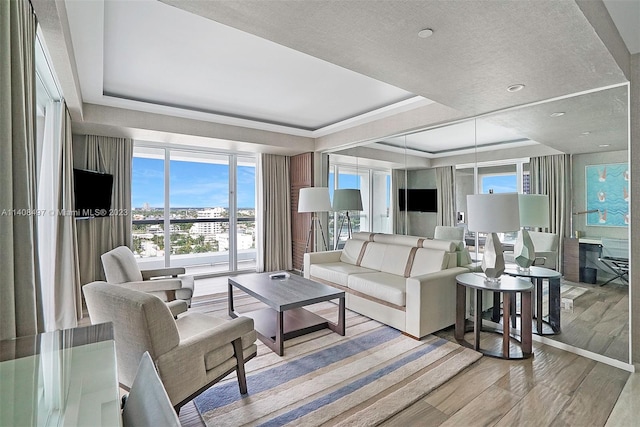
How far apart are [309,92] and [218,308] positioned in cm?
299

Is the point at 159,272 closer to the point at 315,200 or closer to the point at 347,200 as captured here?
the point at 315,200

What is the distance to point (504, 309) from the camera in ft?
8.98

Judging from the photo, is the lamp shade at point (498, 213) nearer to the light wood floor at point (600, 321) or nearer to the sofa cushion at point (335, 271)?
the light wood floor at point (600, 321)

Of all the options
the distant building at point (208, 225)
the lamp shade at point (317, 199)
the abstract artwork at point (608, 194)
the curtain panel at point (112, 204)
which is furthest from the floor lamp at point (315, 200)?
the abstract artwork at point (608, 194)

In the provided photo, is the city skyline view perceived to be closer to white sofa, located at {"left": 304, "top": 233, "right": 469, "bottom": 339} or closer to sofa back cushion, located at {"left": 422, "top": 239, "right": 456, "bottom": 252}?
white sofa, located at {"left": 304, "top": 233, "right": 469, "bottom": 339}

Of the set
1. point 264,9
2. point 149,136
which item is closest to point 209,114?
point 149,136

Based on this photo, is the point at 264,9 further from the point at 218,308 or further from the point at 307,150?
the point at 307,150

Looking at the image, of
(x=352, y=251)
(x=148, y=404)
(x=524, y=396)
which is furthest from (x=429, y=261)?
(x=148, y=404)

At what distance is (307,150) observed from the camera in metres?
5.88

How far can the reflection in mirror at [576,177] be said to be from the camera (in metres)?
2.66

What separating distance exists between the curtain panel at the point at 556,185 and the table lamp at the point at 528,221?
0.06 m

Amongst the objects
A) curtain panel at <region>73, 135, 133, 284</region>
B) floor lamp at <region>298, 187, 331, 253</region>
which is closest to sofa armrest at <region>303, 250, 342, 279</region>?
floor lamp at <region>298, 187, 331, 253</region>

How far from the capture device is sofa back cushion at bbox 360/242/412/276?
402cm

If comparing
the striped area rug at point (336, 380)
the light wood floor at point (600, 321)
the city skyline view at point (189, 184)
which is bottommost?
the striped area rug at point (336, 380)
